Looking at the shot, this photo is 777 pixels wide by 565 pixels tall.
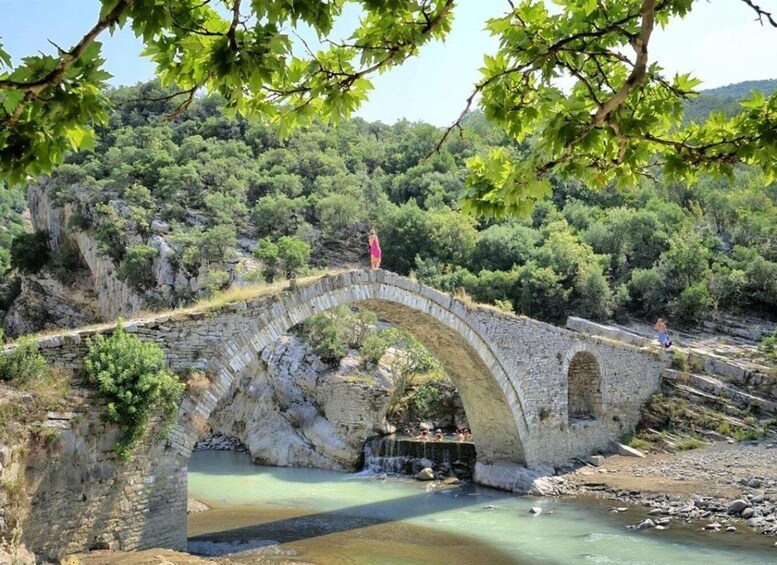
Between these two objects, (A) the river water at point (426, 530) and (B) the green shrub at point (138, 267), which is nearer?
(A) the river water at point (426, 530)

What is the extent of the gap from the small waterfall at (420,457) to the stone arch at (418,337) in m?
0.56

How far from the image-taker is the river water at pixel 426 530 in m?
10.0

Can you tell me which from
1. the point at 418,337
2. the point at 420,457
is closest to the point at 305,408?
the point at 420,457

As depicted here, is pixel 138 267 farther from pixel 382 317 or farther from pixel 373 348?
pixel 382 317

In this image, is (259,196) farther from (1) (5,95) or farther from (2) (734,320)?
(1) (5,95)

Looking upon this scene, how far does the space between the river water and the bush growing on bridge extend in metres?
2.72

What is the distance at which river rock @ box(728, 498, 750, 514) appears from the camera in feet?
39.7

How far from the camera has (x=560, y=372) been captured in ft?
54.7

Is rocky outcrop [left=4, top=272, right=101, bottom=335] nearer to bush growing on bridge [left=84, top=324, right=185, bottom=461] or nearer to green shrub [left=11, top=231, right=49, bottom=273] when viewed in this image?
green shrub [left=11, top=231, right=49, bottom=273]

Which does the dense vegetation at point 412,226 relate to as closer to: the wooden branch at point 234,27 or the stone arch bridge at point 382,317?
the stone arch bridge at point 382,317

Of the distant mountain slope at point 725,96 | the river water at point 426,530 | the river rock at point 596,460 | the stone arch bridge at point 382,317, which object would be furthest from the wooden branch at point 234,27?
the distant mountain slope at point 725,96

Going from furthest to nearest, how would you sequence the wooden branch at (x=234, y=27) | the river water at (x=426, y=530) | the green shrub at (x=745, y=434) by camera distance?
the green shrub at (x=745, y=434) → the river water at (x=426, y=530) → the wooden branch at (x=234, y=27)

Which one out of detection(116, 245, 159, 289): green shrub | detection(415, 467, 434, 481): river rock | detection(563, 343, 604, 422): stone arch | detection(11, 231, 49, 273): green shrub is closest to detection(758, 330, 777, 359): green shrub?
detection(563, 343, 604, 422): stone arch

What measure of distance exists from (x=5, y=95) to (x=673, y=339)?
24685 mm
